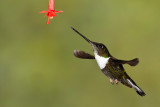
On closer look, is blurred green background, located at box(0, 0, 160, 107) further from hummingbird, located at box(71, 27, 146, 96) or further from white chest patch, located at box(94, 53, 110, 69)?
white chest patch, located at box(94, 53, 110, 69)

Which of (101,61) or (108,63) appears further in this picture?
(108,63)

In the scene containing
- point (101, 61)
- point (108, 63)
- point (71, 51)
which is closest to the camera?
point (101, 61)

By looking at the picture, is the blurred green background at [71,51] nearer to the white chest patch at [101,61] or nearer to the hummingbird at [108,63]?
the hummingbird at [108,63]

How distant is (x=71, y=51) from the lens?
7.04 meters

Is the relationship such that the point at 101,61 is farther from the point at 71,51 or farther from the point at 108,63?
the point at 71,51

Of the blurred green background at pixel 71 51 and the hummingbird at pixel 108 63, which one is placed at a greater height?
the blurred green background at pixel 71 51

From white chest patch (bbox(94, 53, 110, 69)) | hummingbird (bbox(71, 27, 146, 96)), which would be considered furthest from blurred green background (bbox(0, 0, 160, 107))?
white chest patch (bbox(94, 53, 110, 69))

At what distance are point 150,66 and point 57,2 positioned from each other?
2.12 m

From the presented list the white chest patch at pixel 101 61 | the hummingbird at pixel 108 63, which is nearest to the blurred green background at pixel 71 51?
the hummingbird at pixel 108 63

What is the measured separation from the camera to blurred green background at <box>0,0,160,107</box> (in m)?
6.88

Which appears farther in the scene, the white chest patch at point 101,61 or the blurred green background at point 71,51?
the blurred green background at point 71,51

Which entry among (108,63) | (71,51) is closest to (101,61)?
(108,63)

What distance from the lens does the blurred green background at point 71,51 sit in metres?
6.88

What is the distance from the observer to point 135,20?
23.7 ft
